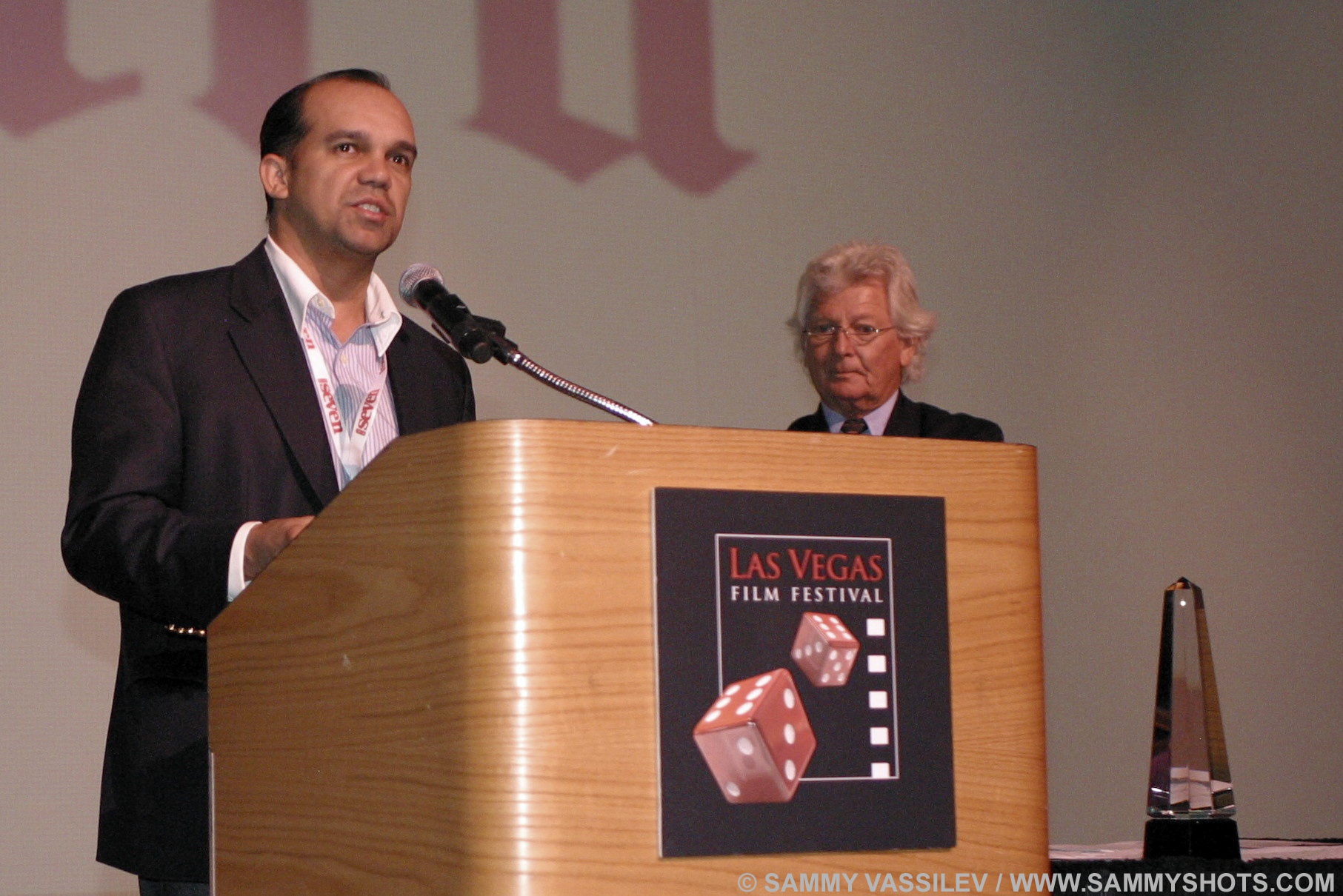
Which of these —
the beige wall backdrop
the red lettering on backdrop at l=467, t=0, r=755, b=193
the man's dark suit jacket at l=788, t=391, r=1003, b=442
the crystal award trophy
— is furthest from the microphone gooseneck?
the red lettering on backdrop at l=467, t=0, r=755, b=193

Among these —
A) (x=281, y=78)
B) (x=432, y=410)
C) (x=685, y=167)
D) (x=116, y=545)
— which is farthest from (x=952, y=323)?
(x=116, y=545)

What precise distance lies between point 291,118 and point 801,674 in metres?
1.22

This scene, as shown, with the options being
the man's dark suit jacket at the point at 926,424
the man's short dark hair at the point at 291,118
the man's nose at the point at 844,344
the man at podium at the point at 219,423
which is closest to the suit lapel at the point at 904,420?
the man's dark suit jacket at the point at 926,424

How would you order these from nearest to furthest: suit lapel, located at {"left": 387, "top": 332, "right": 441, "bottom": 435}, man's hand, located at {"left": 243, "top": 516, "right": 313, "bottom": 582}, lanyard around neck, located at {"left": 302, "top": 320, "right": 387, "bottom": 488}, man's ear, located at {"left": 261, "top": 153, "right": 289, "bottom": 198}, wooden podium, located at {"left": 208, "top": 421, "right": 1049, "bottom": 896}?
wooden podium, located at {"left": 208, "top": 421, "right": 1049, "bottom": 896}, man's hand, located at {"left": 243, "top": 516, "right": 313, "bottom": 582}, lanyard around neck, located at {"left": 302, "top": 320, "right": 387, "bottom": 488}, suit lapel, located at {"left": 387, "top": 332, "right": 441, "bottom": 435}, man's ear, located at {"left": 261, "top": 153, "right": 289, "bottom": 198}

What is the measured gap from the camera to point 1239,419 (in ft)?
15.0

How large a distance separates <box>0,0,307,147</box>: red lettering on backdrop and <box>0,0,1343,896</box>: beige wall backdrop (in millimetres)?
32

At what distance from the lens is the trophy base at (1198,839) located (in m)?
1.63

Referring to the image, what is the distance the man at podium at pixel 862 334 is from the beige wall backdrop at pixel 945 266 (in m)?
0.76

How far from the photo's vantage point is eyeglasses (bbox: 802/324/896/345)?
122 inches

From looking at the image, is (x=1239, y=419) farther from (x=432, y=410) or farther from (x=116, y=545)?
(x=116, y=545)

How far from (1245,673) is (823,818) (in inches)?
151

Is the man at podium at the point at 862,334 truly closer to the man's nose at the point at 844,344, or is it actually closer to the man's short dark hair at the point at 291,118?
the man's nose at the point at 844,344

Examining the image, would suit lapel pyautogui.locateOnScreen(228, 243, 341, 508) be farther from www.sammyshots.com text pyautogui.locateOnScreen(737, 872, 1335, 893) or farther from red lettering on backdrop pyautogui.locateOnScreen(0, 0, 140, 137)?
red lettering on backdrop pyautogui.locateOnScreen(0, 0, 140, 137)

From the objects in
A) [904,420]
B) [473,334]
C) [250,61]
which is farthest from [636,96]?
[473,334]
